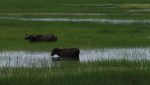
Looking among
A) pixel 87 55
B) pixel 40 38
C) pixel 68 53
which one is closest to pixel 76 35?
pixel 40 38

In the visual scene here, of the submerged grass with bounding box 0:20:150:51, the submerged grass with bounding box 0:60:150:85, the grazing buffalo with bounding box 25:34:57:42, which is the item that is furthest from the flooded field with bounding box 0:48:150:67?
the submerged grass with bounding box 0:60:150:85

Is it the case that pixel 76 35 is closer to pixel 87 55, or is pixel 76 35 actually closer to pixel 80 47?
pixel 80 47

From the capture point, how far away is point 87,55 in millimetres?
23047

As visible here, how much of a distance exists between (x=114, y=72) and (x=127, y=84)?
851 millimetres

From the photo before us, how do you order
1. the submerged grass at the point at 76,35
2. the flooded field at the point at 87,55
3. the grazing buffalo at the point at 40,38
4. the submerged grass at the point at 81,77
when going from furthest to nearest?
the grazing buffalo at the point at 40,38
the submerged grass at the point at 76,35
the flooded field at the point at 87,55
the submerged grass at the point at 81,77

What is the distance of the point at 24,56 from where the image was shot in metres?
22.5

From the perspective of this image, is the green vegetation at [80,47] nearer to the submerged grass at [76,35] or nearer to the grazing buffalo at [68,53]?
the submerged grass at [76,35]

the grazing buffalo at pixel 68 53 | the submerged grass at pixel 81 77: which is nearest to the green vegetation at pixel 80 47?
the submerged grass at pixel 81 77

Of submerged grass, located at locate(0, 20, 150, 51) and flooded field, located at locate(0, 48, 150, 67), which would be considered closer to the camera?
flooded field, located at locate(0, 48, 150, 67)

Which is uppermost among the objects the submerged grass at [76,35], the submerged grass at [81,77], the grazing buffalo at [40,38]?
the submerged grass at [81,77]

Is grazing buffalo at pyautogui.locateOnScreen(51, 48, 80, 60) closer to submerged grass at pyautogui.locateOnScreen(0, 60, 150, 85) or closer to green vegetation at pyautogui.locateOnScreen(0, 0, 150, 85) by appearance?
green vegetation at pyautogui.locateOnScreen(0, 0, 150, 85)

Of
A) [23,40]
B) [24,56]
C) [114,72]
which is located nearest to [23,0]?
[23,40]

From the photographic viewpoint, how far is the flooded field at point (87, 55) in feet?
68.0

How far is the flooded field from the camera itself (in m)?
20.7
